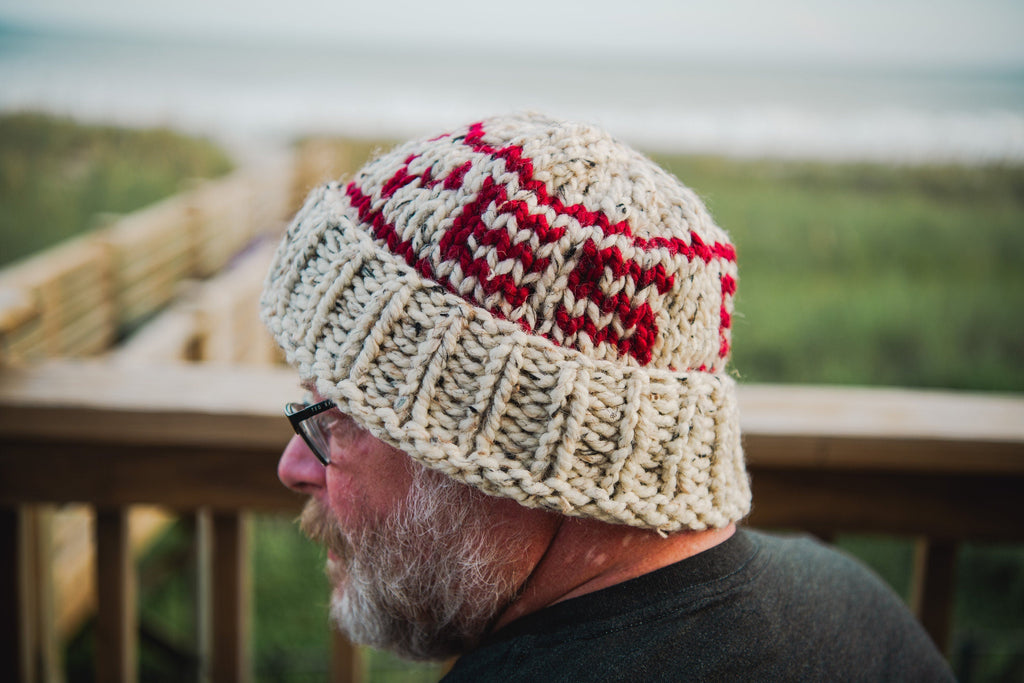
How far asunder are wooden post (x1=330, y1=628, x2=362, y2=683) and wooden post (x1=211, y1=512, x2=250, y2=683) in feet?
0.71

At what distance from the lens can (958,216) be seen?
20.5ft

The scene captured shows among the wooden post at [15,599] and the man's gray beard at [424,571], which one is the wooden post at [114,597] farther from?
the man's gray beard at [424,571]

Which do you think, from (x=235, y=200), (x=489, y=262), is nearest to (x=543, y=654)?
(x=489, y=262)

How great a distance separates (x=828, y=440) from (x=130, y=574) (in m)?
1.57

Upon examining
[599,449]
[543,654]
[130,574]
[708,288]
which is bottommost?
A: [130,574]

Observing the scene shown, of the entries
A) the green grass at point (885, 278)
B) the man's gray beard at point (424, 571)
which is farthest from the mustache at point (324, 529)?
the green grass at point (885, 278)

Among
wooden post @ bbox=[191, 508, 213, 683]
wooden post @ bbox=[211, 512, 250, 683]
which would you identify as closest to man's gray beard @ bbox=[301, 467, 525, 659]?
wooden post @ bbox=[211, 512, 250, 683]

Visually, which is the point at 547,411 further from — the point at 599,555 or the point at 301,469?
the point at 301,469

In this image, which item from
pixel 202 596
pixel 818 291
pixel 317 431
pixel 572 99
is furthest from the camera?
pixel 572 99

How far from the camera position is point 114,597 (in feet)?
5.20

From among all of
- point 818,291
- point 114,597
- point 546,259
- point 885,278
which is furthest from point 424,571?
point 885,278

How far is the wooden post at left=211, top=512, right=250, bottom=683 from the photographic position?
1635 mm

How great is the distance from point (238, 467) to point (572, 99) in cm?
1367

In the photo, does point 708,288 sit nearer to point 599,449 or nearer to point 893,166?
point 599,449
